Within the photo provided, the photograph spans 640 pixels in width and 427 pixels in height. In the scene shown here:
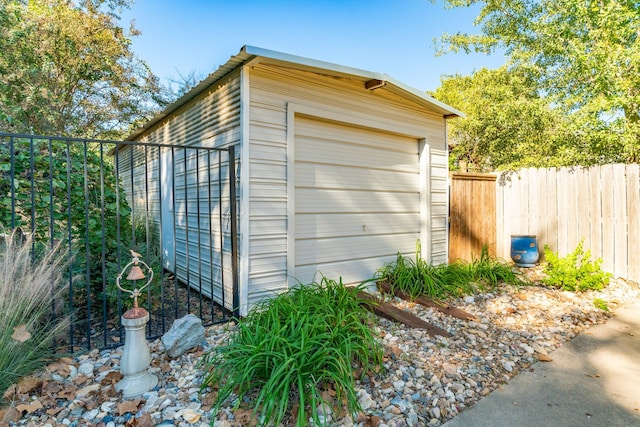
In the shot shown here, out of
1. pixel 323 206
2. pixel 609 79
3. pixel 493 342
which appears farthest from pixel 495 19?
pixel 493 342

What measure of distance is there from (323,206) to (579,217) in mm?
3909

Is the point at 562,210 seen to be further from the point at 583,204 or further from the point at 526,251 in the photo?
the point at 526,251

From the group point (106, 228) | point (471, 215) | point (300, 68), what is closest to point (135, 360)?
point (106, 228)

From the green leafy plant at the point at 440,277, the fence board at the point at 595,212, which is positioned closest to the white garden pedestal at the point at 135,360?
the green leafy plant at the point at 440,277

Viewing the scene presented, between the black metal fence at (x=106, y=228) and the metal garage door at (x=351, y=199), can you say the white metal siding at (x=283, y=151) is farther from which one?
the black metal fence at (x=106, y=228)

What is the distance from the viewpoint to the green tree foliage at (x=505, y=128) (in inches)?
275

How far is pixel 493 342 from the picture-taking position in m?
2.66

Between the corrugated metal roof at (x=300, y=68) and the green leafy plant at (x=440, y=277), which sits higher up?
the corrugated metal roof at (x=300, y=68)

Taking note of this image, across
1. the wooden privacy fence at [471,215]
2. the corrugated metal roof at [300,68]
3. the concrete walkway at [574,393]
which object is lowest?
the concrete walkway at [574,393]

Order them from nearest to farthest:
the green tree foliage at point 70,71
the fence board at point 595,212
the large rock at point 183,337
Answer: the large rock at point 183,337
the fence board at point 595,212
the green tree foliage at point 70,71

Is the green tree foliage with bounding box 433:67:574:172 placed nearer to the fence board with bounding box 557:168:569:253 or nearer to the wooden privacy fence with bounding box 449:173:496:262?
the fence board with bounding box 557:168:569:253

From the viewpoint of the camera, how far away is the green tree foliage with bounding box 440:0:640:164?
5324 millimetres

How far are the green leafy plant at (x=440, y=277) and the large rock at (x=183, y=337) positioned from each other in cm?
216

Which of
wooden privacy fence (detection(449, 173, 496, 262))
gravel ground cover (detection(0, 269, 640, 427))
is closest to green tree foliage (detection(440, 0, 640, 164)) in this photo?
wooden privacy fence (detection(449, 173, 496, 262))
